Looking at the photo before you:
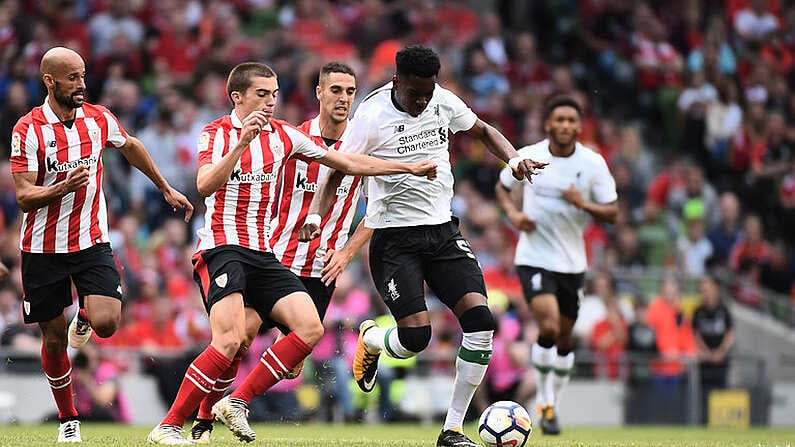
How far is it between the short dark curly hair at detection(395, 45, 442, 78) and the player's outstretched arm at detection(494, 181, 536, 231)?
11.6ft

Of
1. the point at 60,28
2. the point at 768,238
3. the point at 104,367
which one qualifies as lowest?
the point at 104,367

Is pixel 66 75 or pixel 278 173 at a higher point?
pixel 66 75

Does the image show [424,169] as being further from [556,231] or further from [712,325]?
[712,325]

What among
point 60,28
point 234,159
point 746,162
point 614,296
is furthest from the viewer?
point 746,162

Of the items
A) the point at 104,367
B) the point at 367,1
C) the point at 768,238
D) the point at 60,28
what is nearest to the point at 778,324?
the point at 768,238

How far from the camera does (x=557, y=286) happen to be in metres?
12.4

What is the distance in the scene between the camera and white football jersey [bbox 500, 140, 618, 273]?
12.4 meters

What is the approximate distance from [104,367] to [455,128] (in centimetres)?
643

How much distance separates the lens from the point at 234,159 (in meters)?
8.66

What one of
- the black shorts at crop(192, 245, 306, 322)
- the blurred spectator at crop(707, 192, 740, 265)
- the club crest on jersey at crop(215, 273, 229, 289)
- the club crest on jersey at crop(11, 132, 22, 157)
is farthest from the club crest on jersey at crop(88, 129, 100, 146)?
the blurred spectator at crop(707, 192, 740, 265)

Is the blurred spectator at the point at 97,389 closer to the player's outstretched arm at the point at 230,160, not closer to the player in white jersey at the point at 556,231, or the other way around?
the player in white jersey at the point at 556,231

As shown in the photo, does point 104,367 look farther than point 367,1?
No

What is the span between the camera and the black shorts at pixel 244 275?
29.0 feet

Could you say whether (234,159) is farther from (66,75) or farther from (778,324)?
(778,324)
